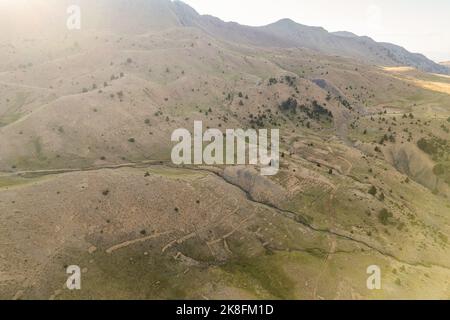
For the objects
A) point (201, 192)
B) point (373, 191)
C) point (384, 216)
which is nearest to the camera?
point (384, 216)

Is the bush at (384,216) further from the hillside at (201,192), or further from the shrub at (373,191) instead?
the shrub at (373,191)

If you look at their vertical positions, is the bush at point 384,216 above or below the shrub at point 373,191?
below

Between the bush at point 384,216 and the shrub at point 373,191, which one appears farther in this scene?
the shrub at point 373,191

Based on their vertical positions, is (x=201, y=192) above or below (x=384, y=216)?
above

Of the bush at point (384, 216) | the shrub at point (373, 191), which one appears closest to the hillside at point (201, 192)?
the bush at point (384, 216)

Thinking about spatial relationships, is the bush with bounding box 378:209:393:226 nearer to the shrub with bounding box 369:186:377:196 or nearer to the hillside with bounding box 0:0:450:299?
the hillside with bounding box 0:0:450:299

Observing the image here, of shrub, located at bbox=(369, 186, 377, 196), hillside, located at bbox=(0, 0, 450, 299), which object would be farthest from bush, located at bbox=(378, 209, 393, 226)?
shrub, located at bbox=(369, 186, 377, 196)

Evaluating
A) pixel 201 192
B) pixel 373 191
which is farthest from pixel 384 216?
pixel 201 192

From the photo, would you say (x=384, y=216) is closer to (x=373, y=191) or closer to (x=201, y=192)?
(x=373, y=191)

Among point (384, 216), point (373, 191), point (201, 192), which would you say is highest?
point (201, 192)

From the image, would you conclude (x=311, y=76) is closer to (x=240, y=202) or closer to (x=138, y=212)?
(x=240, y=202)
